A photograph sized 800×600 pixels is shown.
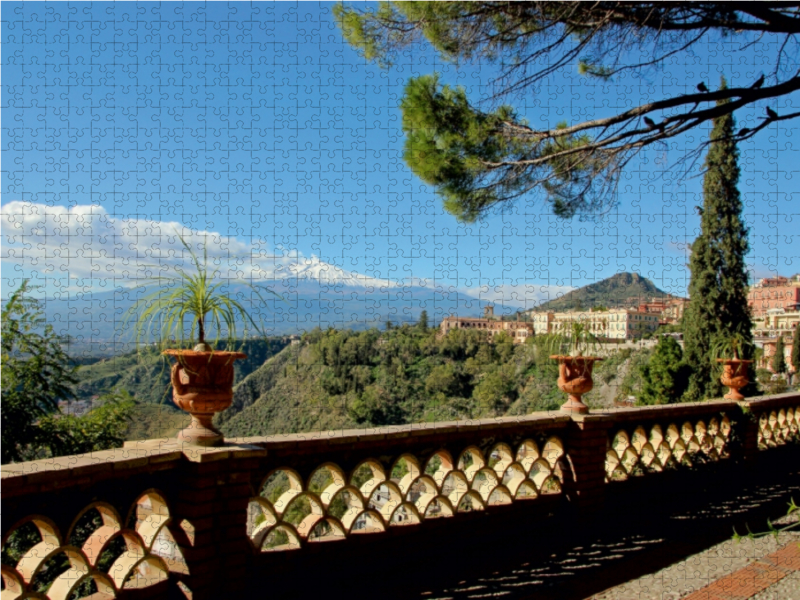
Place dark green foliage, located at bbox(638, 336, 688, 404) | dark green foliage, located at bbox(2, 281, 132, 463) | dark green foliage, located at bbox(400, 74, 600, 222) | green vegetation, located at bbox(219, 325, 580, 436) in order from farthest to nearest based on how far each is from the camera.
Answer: dark green foliage, located at bbox(638, 336, 688, 404) < dark green foliage, located at bbox(2, 281, 132, 463) < green vegetation, located at bbox(219, 325, 580, 436) < dark green foliage, located at bbox(400, 74, 600, 222)

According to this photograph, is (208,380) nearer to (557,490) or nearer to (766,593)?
(557,490)

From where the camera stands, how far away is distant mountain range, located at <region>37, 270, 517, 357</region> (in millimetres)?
2859

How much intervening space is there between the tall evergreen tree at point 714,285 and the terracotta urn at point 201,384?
60.9 ft

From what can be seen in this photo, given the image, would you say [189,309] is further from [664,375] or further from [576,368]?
[664,375]

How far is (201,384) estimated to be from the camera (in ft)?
8.96

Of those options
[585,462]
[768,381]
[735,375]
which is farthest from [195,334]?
[768,381]

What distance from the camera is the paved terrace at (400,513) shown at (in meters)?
2.42

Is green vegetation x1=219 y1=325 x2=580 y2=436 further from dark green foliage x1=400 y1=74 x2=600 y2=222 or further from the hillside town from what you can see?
dark green foliage x1=400 y1=74 x2=600 y2=222

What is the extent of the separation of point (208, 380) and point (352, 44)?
3.57 meters

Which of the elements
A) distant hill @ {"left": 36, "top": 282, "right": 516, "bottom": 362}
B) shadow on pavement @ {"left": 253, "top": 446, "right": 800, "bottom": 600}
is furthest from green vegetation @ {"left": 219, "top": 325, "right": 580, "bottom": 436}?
shadow on pavement @ {"left": 253, "top": 446, "right": 800, "bottom": 600}

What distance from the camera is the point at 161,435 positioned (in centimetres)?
314

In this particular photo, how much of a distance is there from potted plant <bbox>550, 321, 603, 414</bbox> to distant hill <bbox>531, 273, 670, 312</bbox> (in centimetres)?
29

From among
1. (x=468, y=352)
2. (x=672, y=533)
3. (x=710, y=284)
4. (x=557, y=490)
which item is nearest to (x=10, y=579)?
(x=557, y=490)

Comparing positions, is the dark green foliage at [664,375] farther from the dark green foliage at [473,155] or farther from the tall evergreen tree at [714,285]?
the dark green foliage at [473,155]
